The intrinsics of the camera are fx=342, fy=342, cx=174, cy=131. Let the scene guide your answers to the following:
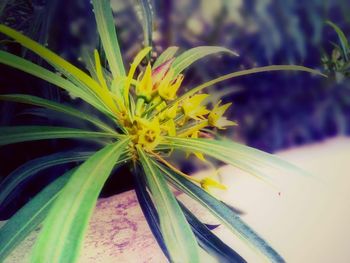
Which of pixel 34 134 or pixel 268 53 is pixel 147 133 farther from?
pixel 268 53

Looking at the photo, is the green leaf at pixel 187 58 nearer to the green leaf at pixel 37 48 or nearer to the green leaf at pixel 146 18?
the green leaf at pixel 146 18

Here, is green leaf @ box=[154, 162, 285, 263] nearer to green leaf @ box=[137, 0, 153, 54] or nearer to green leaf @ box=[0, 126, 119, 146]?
green leaf @ box=[0, 126, 119, 146]

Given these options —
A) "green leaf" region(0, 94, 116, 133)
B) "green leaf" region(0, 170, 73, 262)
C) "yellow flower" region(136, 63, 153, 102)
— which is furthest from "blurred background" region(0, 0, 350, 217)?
"green leaf" region(0, 170, 73, 262)

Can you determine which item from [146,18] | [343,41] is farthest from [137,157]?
[343,41]

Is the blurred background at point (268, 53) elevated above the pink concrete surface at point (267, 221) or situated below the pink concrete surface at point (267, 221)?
above

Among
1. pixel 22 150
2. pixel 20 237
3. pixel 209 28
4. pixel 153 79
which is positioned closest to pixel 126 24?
pixel 209 28

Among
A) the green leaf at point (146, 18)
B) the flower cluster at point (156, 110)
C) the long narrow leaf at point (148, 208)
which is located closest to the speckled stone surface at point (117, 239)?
the long narrow leaf at point (148, 208)
